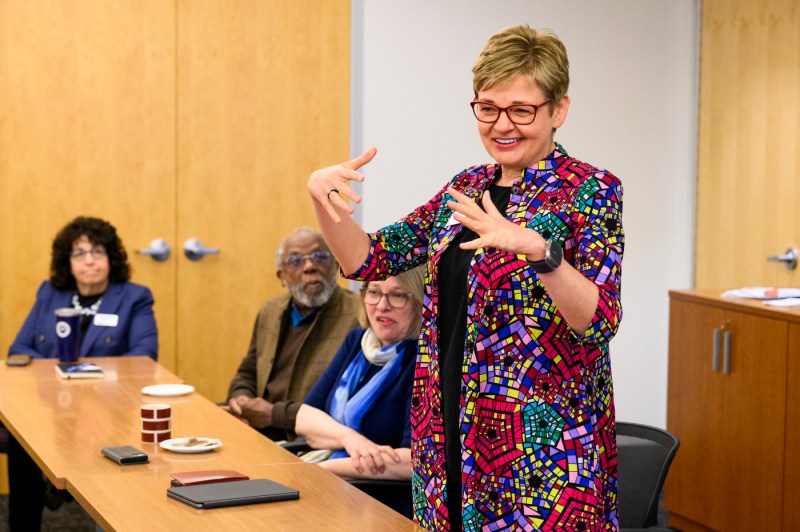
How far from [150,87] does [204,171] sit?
0.48 meters

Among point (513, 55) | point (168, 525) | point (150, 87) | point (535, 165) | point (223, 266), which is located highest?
point (150, 87)

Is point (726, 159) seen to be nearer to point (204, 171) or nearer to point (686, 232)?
point (686, 232)

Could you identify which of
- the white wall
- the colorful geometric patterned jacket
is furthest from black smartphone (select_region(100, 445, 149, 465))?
the white wall

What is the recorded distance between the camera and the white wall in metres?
5.57

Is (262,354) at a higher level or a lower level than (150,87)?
lower

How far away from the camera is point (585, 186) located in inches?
78.0

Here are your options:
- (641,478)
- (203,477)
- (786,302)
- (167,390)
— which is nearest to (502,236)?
(203,477)

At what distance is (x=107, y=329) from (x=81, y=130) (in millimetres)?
1104

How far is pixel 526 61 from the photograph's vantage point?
203 centimetres

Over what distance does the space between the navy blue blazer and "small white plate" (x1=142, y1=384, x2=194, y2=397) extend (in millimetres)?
966

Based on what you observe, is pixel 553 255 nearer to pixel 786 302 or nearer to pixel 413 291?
pixel 413 291

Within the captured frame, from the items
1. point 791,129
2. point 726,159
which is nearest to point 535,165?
point 791,129

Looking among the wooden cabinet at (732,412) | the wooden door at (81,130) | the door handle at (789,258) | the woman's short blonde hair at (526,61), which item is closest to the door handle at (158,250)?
the wooden door at (81,130)

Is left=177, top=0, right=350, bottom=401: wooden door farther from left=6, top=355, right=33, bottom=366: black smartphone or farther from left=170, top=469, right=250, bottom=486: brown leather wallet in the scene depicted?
left=170, top=469, right=250, bottom=486: brown leather wallet
